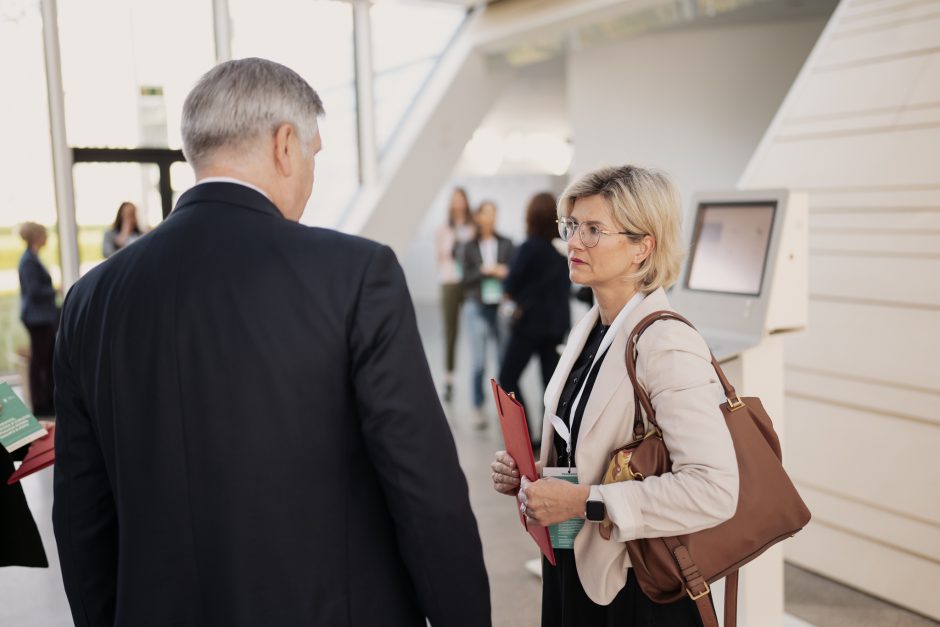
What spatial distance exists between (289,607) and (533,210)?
398 cm

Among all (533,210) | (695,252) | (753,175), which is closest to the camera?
(695,252)

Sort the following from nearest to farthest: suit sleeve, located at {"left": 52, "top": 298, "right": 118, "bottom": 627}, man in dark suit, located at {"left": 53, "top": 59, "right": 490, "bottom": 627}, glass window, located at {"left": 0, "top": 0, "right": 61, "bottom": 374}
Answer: man in dark suit, located at {"left": 53, "top": 59, "right": 490, "bottom": 627} < suit sleeve, located at {"left": 52, "top": 298, "right": 118, "bottom": 627} < glass window, located at {"left": 0, "top": 0, "right": 61, "bottom": 374}

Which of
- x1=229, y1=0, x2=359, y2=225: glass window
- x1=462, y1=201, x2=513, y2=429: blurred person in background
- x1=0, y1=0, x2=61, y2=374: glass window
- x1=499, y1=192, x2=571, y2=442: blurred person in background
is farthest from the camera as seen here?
x1=229, y1=0, x2=359, y2=225: glass window

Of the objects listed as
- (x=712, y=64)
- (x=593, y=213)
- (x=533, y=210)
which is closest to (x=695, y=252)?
(x=593, y=213)

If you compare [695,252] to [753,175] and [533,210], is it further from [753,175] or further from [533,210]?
[533,210]

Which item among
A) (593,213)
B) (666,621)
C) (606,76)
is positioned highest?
(606,76)

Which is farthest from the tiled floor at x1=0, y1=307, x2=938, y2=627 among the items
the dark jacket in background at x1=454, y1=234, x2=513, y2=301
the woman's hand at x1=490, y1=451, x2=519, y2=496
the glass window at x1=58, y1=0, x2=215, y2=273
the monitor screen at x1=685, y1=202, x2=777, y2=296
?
the glass window at x1=58, y1=0, x2=215, y2=273

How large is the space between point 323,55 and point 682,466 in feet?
22.4

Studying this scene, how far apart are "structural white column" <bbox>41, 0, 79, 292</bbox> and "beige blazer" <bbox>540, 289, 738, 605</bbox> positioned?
588cm

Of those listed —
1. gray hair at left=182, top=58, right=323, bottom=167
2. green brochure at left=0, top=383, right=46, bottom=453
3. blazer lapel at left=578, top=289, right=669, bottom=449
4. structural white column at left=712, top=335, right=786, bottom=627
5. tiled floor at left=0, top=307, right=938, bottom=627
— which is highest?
gray hair at left=182, top=58, right=323, bottom=167

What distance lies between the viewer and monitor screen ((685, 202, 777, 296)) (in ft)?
7.95

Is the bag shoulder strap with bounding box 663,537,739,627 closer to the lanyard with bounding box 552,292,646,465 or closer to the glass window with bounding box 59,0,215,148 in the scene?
the lanyard with bounding box 552,292,646,465

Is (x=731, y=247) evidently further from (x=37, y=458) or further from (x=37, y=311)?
(x=37, y=311)

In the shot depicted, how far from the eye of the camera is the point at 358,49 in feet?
25.1
